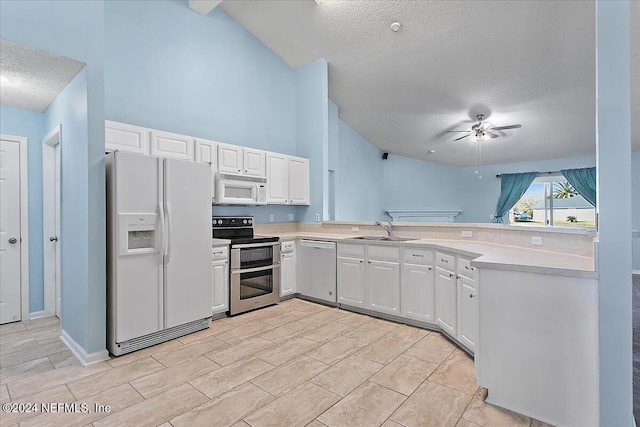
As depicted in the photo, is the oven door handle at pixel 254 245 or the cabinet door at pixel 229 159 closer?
the oven door handle at pixel 254 245

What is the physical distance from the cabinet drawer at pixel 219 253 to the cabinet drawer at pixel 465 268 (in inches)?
97.0

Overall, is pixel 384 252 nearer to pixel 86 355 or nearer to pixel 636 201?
pixel 86 355

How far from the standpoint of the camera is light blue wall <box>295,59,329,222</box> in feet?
17.4

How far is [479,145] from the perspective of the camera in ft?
25.0

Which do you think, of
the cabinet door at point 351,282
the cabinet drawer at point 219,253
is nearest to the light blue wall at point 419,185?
the cabinet door at point 351,282

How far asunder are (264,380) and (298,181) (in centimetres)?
336

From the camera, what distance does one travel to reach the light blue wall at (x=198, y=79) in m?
3.70

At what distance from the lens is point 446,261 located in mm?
3049

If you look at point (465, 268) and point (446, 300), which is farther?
point (446, 300)

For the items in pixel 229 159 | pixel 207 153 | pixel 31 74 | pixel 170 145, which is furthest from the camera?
pixel 229 159

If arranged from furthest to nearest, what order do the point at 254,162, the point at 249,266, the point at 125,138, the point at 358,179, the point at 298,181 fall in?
1. the point at 358,179
2. the point at 298,181
3. the point at 254,162
4. the point at 249,266
5. the point at 125,138

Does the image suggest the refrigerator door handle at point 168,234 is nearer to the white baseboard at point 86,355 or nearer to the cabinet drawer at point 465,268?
the white baseboard at point 86,355

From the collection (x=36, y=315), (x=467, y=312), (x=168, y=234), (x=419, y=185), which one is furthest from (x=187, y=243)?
(x=419, y=185)

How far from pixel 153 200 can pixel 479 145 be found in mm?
7177
